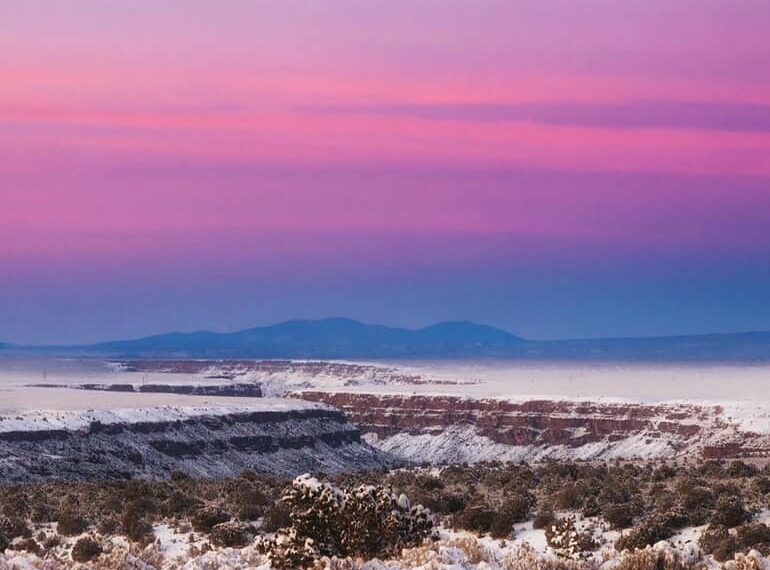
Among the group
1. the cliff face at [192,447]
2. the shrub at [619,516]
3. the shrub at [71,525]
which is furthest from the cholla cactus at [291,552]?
the cliff face at [192,447]

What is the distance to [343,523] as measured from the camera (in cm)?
3400

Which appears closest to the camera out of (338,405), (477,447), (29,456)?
(29,456)

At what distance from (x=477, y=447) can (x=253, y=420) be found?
24.9 m

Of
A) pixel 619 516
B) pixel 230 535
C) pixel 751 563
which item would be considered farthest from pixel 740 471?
pixel 751 563

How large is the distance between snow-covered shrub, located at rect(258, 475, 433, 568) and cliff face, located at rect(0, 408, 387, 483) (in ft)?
181

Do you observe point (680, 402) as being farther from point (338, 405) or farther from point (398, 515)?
point (398, 515)

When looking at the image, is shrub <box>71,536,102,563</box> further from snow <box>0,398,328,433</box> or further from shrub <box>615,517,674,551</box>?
snow <box>0,398,328,433</box>

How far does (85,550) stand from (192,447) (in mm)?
72417

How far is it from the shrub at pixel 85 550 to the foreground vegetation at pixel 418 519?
4 centimetres

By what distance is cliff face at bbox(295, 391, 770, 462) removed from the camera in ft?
403

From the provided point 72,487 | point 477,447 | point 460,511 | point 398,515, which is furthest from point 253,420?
point 398,515

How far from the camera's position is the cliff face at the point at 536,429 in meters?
123

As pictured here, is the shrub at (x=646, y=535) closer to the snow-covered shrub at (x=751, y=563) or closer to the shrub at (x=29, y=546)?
the snow-covered shrub at (x=751, y=563)

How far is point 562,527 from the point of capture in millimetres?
37875
